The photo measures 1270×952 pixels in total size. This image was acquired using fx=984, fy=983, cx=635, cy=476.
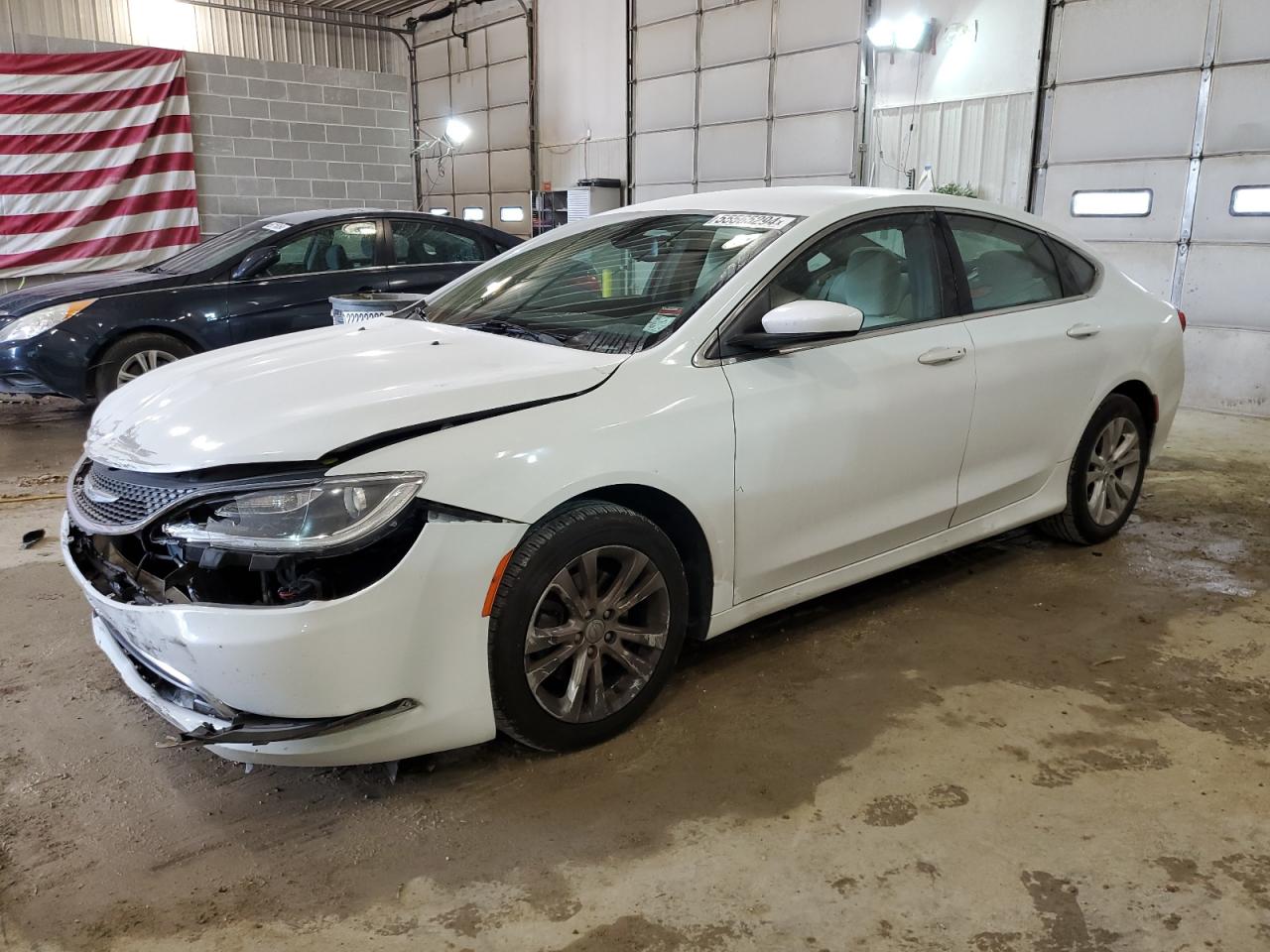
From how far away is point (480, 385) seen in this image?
2.36 meters

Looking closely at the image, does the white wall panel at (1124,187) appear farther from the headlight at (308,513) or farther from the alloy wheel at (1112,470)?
the headlight at (308,513)

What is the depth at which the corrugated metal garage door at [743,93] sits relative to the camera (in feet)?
33.3

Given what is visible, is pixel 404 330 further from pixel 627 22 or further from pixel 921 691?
pixel 627 22

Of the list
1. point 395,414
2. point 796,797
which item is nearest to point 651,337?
point 395,414

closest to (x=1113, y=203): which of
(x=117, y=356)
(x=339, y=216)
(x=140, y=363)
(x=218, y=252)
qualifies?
(x=339, y=216)

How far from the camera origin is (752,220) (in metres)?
3.05

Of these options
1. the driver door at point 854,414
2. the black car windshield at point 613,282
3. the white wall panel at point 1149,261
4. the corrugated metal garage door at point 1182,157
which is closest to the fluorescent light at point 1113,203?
the corrugated metal garage door at point 1182,157

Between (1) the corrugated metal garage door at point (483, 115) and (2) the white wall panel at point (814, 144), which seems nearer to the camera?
(2) the white wall panel at point (814, 144)

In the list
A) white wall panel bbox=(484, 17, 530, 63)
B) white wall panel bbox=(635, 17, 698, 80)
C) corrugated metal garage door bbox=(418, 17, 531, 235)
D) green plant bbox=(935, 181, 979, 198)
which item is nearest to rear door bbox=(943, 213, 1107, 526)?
green plant bbox=(935, 181, 979, 198)

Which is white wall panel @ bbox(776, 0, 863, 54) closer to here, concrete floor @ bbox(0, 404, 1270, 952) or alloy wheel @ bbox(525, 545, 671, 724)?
concrete floor @ bbox(0, 404, 1270, 952)

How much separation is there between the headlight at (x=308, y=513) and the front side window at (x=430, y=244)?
5.15 m

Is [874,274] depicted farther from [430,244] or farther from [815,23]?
[815,23]

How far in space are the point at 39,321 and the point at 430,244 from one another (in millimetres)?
2525

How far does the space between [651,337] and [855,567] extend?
40.1 inches
